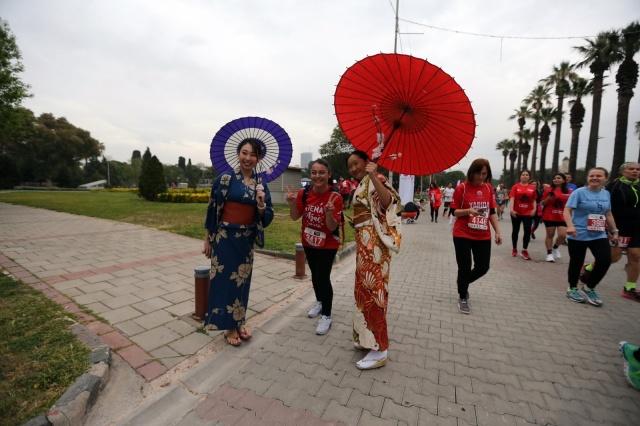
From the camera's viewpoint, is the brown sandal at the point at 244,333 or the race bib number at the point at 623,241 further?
the race bib number at the point at 623,241

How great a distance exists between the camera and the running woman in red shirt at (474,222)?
3.91 m

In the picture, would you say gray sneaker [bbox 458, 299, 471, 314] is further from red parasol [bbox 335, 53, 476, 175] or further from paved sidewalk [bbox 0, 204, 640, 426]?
red parasol [bbox 335, 53, 476, 175]

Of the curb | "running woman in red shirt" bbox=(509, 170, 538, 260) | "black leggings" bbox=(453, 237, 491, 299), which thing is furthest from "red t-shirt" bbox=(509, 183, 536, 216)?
the curb

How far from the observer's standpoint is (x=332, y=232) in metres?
3.25

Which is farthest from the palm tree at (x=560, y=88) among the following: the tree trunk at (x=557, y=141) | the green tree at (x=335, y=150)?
the green tree at (x=335, y=150)

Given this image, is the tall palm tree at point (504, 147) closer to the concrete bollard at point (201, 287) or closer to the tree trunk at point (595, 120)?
the tree trunk at point (595, 120)

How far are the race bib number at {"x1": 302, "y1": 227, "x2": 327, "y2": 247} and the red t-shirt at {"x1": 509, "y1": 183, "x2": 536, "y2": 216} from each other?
5.70 metres

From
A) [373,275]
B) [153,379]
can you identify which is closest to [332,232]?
[373,275]

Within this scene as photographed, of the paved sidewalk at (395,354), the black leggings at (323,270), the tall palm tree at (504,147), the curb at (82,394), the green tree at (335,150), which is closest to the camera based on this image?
the curb at (82,394)

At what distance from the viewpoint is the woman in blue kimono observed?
2.90m

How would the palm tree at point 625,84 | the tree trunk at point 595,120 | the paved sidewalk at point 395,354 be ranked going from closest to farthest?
the paved sidewalk at point 395,354 < the palm tree at point 625,84 < the tree trunk at point 595,120

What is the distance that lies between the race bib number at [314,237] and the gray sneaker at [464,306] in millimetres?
2265

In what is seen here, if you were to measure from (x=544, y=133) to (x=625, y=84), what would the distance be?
50.1 ft

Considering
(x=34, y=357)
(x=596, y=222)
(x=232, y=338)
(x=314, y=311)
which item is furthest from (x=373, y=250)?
(x=596, y=222)
